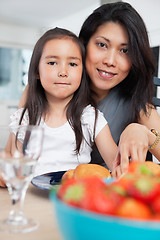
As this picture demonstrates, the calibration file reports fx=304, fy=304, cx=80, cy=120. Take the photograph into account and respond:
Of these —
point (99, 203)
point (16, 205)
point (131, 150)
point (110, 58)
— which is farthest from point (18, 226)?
point (110, 58)

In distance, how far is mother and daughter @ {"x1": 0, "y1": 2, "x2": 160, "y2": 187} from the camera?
4.37ft

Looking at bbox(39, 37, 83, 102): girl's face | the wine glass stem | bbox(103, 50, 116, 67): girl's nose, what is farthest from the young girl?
the wine glass stem

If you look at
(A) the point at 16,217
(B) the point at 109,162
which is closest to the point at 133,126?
(B) the point at 109,162

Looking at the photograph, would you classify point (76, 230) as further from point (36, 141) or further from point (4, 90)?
point (4, 90)

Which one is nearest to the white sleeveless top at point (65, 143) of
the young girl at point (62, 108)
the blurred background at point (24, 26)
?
the young girl at point (62, 108)

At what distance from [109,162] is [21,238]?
33.0 inches

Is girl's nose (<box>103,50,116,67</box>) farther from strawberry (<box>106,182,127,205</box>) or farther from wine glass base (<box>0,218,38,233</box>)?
strawberry (<box>106,182,127,205</box>)

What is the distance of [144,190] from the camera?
362 millimetres

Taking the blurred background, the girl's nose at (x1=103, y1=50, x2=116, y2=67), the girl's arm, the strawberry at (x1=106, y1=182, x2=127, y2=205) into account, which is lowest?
the girl's arm

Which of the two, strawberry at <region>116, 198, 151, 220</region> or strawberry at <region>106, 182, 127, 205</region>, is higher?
strawberry at <region>106, 182, 127, 205</region>

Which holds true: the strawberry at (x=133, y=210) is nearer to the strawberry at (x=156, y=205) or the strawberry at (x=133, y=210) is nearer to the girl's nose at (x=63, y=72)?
the strawberry at (x=156, y=205)

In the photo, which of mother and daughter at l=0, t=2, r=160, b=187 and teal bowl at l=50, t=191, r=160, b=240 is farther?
mother and daughter at l=0, t=2, r=160, b=187

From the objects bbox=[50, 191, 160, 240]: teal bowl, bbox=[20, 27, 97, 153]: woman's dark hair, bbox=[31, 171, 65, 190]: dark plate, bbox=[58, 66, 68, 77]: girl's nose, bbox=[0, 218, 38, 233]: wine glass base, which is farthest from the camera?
bbox=[20, 27, 97, 153]: woman's dark hair

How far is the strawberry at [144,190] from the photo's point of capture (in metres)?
0.36
